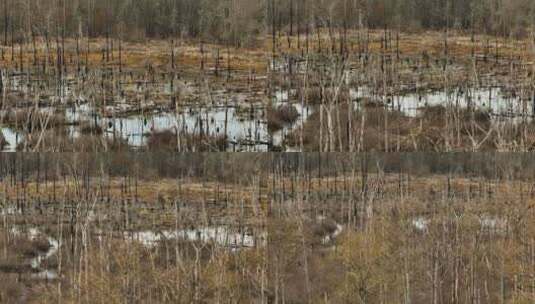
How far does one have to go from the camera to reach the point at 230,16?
1059cm

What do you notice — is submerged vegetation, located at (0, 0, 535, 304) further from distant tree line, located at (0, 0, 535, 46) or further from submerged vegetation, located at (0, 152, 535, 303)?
submerged vegetation, located at (0, 152, 535, 303)

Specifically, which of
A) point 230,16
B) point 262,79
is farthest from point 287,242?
point 230,16

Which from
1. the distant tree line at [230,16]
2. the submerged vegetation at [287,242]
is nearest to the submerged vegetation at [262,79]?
the distant tree line at [230,16]

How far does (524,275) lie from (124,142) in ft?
65.4

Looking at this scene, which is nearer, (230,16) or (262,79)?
(230,16)

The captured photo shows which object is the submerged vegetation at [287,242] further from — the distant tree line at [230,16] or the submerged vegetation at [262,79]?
the distant tree line at [230,16]

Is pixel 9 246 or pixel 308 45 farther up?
pixel 308 45

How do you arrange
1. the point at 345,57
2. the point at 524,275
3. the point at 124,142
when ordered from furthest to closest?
the point at 524,275 → the point at 345,57 → the point at 124,142

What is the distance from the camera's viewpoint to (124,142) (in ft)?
33.6

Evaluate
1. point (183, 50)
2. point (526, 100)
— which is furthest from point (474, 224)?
point (183, 50)

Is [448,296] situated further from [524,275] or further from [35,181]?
[35,181]

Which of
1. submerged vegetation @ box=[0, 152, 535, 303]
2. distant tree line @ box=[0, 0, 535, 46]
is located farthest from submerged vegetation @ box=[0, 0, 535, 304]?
submerged vegetation @ box=[0, 152, 535, 303]

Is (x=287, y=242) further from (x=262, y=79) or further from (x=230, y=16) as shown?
(x=230, y=16)

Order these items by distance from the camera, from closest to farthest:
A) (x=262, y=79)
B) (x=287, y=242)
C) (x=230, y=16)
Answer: (x=230, y=16)
(x=262, y=79)
(x=287, y=242)
